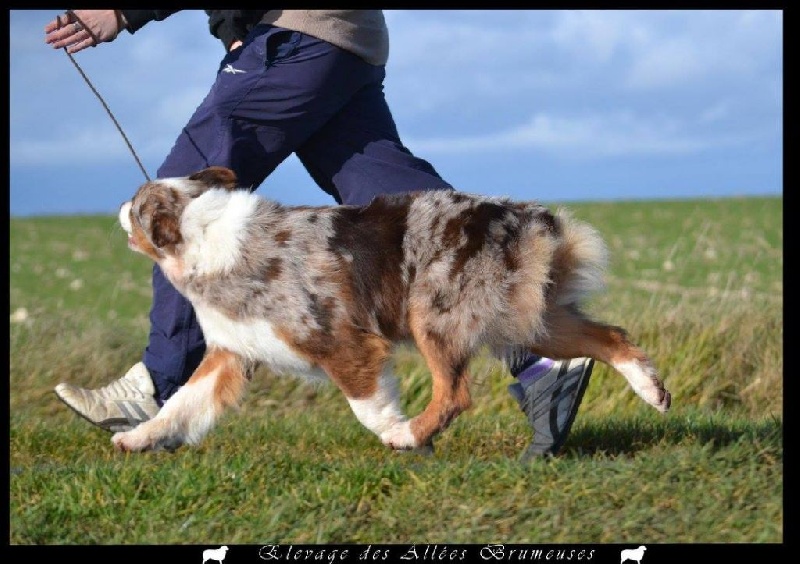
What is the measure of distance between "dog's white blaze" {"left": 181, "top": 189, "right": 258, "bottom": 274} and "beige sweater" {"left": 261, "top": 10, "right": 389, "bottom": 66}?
109 centimetres

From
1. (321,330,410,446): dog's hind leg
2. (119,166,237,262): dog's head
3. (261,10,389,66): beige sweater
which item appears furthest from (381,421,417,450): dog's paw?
(261,10,389,66): beige sweater

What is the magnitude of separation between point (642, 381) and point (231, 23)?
2851mm

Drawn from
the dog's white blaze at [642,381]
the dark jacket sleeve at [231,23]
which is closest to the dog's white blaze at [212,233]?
the dark jacket sleeve at [231,23]

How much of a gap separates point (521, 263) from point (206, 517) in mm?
1786

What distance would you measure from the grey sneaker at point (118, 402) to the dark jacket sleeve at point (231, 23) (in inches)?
74.3

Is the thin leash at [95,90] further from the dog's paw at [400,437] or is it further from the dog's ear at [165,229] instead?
the dog's paw at [400,437]

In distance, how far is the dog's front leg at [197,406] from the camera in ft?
17.0

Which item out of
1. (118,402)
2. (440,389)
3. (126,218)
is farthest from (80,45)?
(440,389)
